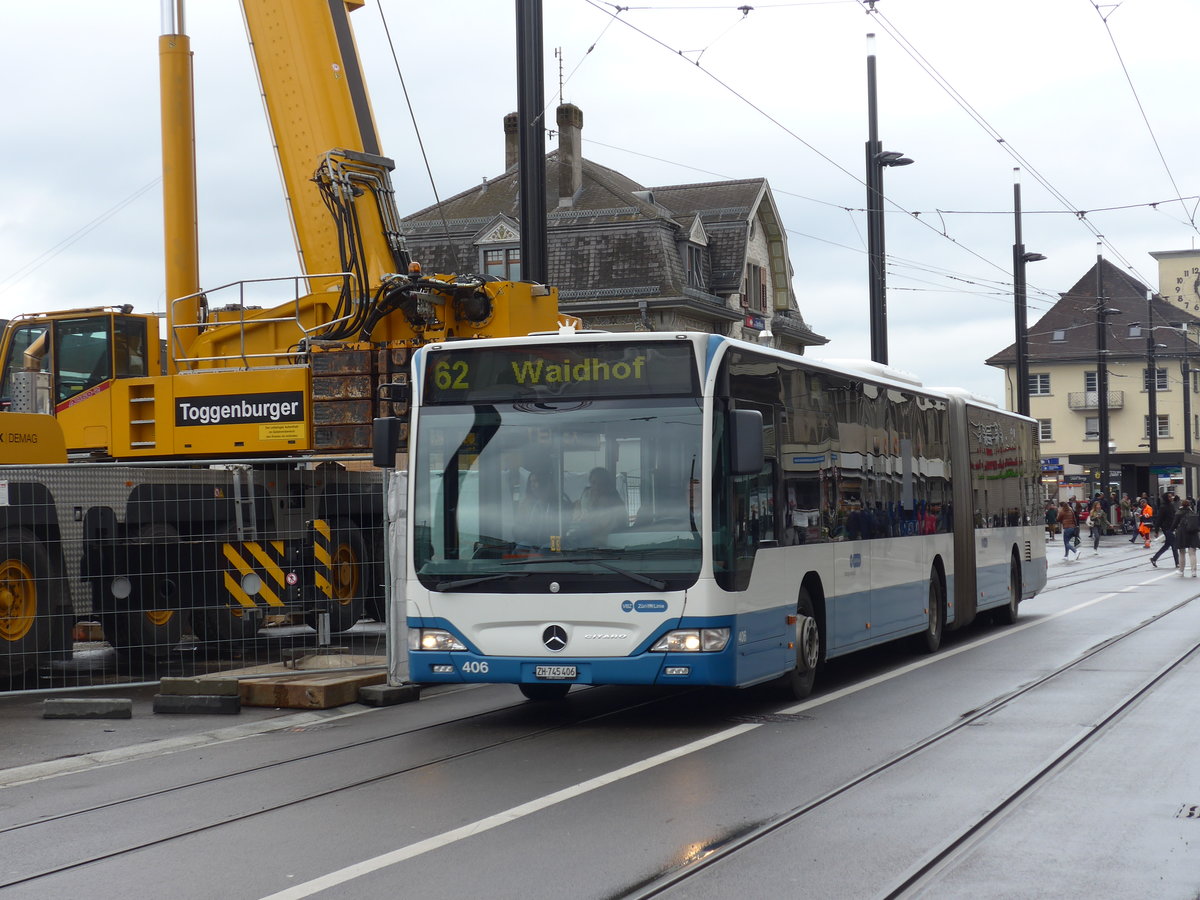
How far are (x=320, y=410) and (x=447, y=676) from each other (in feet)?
20.0

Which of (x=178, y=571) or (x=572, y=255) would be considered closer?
(x=178, y=571)

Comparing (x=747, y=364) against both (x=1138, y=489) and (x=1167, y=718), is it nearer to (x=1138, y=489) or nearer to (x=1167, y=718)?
(x=1167, y=718)

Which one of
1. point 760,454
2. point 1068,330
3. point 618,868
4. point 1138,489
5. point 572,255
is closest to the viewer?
point 618,868

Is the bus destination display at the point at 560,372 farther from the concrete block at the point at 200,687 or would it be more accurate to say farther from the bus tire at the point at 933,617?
the bus tire at the point at 933,617

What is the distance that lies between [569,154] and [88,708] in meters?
46.6

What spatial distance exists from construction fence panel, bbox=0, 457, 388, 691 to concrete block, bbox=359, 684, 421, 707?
0.56m

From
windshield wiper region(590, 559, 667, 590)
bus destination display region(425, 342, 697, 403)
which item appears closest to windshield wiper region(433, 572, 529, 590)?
windshield wiper region(590, 559, 667, 590)

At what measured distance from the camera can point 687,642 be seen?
10453mm

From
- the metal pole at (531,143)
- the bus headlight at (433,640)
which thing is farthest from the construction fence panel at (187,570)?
the metal pole at (531,143)

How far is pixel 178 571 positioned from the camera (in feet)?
47.8

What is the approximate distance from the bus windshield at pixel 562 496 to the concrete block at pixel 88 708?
112 inches

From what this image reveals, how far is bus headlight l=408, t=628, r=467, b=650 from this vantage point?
10.9 meters

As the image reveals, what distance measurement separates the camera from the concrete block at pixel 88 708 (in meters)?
12.1

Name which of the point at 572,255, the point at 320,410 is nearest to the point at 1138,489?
the point at 572,255
